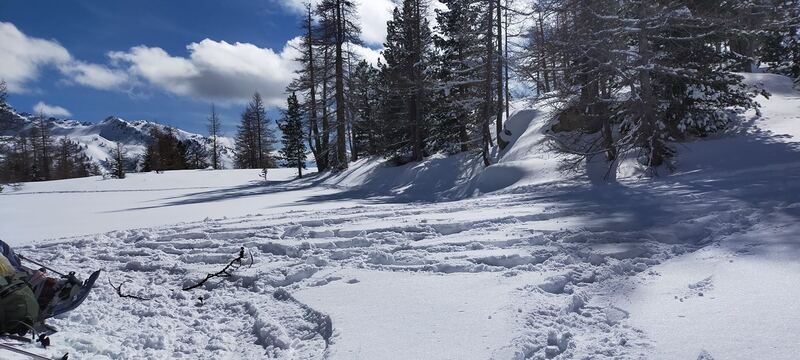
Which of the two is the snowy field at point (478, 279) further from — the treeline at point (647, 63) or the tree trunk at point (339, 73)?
the tree trunk at point (339, 73)

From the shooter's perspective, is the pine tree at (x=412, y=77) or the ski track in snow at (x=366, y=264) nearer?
the ski track in snow at (x=366, y=264)

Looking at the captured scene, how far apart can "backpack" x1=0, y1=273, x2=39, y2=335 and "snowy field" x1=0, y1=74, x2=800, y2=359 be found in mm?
338

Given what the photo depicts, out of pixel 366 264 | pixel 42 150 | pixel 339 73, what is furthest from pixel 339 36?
pixel 42 150

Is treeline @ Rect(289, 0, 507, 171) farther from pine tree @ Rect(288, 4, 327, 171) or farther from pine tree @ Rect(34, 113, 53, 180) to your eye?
pine tree @ Rect(34, 113, 53, 180)

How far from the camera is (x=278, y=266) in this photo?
5.97 meters

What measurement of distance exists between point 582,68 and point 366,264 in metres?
9.02

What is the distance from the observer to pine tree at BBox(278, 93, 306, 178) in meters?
34.0

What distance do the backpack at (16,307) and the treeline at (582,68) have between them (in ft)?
34.7

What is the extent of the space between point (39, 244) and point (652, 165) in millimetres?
13352

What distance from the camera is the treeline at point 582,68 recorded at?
10.5 m

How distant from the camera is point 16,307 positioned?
3.77 m

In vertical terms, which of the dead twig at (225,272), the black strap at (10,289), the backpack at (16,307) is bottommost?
the dead twig at (225,272)

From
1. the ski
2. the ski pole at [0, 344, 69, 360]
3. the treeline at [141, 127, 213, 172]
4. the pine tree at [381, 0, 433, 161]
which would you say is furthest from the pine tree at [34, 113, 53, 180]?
the ski pole at [0, 344, 69, 360]

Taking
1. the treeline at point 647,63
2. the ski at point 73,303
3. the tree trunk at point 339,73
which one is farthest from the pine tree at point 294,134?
the ski at point 73,303
